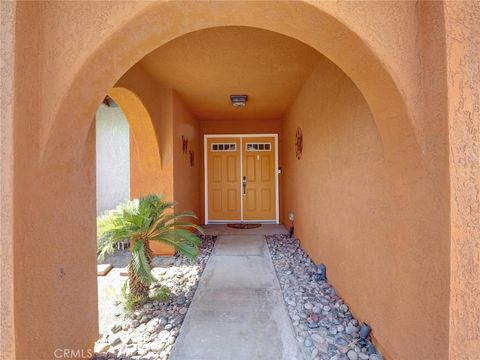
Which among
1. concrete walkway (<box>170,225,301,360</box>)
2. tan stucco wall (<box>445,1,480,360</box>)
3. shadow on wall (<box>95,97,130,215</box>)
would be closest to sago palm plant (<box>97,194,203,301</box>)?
concrete walkway (<box>170,225,301,360</box>)

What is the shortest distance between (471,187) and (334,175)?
5.79 feet

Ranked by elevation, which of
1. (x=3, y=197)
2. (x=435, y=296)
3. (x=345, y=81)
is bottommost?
(x=435, y=296)

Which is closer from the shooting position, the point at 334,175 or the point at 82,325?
the point at 82,325

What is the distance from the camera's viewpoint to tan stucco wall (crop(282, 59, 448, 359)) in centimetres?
140

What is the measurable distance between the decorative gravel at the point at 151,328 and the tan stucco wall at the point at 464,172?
1.80m

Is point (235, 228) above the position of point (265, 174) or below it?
below

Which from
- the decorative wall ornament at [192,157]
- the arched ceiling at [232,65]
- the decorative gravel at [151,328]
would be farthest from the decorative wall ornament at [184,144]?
the decorative gravel at [151,328]

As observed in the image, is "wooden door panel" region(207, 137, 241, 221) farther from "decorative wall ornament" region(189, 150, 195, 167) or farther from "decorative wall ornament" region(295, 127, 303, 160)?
"decorative wall ornament" region(295, 127, 303, 160)

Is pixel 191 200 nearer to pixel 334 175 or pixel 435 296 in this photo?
pixel 334 175

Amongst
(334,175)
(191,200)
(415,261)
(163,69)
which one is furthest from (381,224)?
(191,200)

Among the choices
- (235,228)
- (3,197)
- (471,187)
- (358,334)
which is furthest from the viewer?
(235,228)

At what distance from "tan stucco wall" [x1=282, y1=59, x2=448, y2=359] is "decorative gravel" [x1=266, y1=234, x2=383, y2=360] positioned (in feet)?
0.41

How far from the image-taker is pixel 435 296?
1.31 m

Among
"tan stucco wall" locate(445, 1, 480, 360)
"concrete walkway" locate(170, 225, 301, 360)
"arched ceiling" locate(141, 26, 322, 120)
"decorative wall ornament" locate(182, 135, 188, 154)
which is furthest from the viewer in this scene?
"decorative wall ornament" locate(182, 135, 188, 154)
